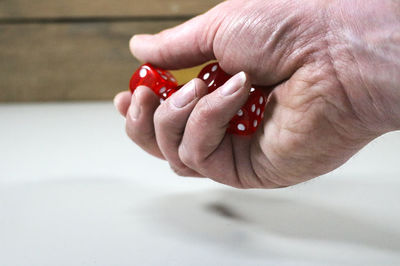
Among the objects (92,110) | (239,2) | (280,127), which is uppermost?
(239,2)

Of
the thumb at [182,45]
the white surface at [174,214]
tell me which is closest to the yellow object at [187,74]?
the white surface at [174,214]

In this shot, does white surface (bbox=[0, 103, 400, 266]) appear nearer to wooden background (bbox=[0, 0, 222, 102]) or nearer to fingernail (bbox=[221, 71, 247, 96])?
fingernail (bbox=[221, 71, 247, 96])

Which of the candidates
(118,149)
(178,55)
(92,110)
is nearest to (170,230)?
(178,55)

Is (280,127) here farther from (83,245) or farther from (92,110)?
(92,110)

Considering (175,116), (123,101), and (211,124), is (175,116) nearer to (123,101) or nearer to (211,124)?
(211,124)

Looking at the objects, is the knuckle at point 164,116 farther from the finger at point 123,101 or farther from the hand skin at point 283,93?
the finger at point 123,101

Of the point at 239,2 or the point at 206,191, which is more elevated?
the point at 239,2
